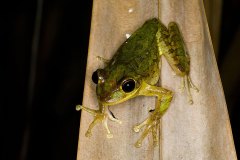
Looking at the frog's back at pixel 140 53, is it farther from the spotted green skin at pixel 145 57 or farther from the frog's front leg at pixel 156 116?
the frog's front leg at pixel 156 116

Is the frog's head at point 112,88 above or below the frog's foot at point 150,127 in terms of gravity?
above

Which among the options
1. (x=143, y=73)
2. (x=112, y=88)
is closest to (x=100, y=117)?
(x=112, y=88)

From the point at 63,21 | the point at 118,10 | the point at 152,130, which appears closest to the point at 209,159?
the point at 152,130

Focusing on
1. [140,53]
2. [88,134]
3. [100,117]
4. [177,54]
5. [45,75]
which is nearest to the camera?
[88,134]

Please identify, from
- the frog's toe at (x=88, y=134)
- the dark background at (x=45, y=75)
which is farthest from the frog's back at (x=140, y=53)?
the dark background at (x=45, y=75)

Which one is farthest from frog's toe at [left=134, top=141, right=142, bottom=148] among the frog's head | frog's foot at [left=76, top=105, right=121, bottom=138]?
the frog's head

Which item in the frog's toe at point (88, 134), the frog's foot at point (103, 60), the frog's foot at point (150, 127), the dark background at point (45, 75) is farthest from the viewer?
the dark background at point (45, 75)

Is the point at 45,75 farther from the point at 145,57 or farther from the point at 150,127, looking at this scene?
the point at 150,127
